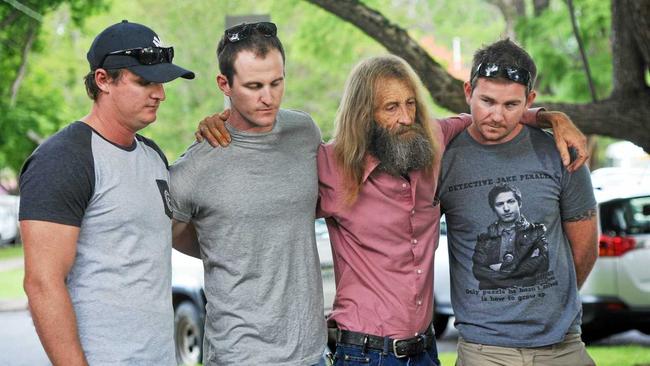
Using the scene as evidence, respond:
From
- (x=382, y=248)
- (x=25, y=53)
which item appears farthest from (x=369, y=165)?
(x=25, y=53)

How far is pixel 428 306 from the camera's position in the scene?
4.46 metres

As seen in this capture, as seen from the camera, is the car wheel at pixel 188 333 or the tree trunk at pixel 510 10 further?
the tree trunk at pixel 510 10

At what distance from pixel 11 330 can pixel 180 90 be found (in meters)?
18.5

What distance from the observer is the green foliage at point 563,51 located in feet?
53.0

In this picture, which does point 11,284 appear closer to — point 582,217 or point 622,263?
point 622,263

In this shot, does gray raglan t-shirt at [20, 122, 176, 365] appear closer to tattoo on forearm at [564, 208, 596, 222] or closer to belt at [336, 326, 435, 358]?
belt at [336, 326, 435, 358]

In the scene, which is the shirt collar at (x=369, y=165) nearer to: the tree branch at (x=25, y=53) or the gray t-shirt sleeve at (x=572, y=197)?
the gray t-shirt sleeve at (x=572, y=197)

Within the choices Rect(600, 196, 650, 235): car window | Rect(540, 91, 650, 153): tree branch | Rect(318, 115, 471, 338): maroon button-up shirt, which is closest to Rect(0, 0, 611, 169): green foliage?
Rect(600, 196, 650, 235): car window

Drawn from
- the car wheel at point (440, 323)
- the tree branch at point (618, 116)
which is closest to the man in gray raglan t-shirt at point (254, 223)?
the tree branch at point (618, 116)

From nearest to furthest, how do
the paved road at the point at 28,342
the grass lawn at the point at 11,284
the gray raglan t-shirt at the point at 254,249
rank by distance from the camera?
the gray raglan t-shirt at the point at 254,249, the paved road at the point at 28,342, the grass lawn at the point at 11,284

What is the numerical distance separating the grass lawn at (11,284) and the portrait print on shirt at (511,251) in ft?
52.6

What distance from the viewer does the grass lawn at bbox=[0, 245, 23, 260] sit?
3127 centimetres

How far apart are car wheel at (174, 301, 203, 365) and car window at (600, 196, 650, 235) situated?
4.14 m

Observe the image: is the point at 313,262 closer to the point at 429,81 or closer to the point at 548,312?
the point at 548,312
